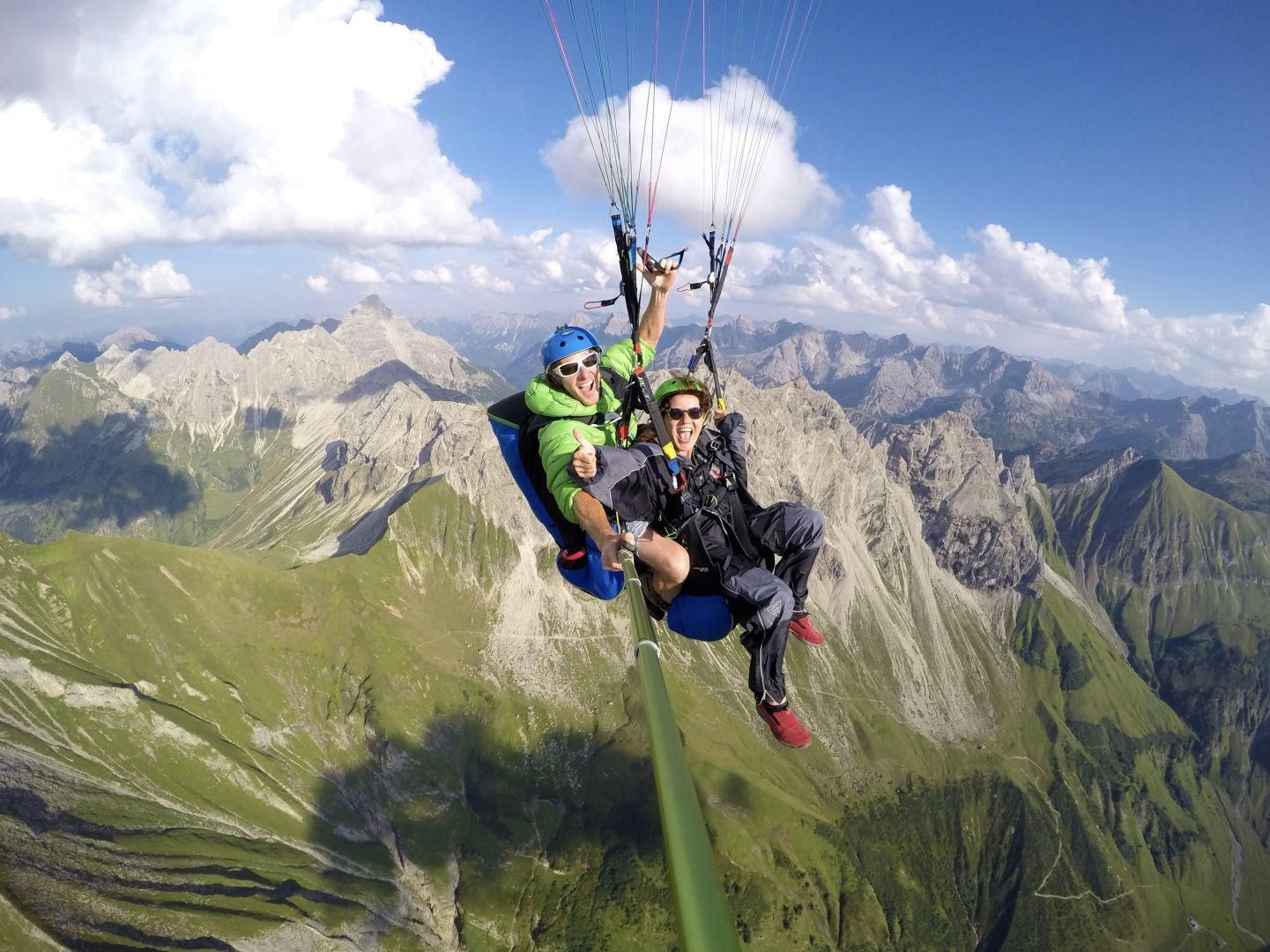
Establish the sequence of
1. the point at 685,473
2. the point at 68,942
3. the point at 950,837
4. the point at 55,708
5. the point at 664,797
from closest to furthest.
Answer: the point at 664,797
the point at 685,473
the point at 68,942
the point at 55,708
the point at 950,837

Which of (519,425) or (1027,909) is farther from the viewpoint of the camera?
(1027,909)

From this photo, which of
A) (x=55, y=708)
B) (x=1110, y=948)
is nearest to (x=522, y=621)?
(x=55, y=708)

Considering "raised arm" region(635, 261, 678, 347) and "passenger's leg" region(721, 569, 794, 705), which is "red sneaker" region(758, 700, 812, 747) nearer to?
"passenger's leg" region(721, 569, 794, 705)

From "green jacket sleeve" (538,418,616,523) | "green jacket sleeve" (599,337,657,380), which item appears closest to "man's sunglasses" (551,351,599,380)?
"green jacket sleeve" (599,337,657,380)

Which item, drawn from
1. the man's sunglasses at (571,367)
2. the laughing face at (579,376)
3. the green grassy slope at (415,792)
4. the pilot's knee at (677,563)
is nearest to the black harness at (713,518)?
the pilot's knee at (677,563)


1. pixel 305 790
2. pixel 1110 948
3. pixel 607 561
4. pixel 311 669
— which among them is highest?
pixel 607 561

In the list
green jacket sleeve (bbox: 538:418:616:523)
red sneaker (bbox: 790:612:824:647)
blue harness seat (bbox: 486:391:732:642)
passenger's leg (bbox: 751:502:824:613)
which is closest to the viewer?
green jacket sleeve (bbox: 538:418:616:523)

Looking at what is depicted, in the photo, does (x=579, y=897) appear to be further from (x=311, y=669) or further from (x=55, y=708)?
(x=55, y=708)

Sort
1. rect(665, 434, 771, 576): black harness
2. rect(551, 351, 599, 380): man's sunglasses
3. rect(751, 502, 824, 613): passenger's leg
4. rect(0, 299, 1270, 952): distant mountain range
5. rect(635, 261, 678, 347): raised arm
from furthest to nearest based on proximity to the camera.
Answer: rect(0, 299, 1270, 952): distant mountain range → rect(635, 261, 678, 347): raised arm → rect(551, 351, 599, 380): man's sunglasses → rect(751, 502, 824, 613): passenger's leg → rect(665, 434, 771, 576): black harness
